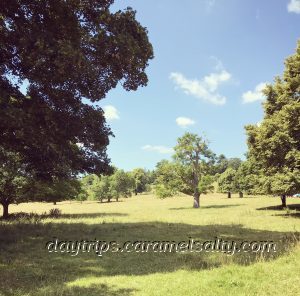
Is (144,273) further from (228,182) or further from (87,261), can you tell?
(228,182)

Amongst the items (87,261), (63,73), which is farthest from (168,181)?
(63,73)

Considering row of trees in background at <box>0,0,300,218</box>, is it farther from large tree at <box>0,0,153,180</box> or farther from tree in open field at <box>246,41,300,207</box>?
tree in open field at <box>246,41,300,207</box>

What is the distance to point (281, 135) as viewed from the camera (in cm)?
3005

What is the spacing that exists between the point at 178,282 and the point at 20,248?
9.50m

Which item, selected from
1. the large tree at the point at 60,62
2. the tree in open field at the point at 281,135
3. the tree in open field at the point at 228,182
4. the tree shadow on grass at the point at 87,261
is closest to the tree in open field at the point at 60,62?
the large tree at the point at 60,62

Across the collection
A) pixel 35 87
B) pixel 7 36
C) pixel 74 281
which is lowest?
pixel 74 281

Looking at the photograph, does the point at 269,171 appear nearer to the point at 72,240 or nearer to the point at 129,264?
the point at 72,240

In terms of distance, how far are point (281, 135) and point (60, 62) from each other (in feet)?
73.6

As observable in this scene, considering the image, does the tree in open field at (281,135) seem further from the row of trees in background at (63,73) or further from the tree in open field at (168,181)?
the tree in open field at (168,181)

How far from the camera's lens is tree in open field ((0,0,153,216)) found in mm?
13547

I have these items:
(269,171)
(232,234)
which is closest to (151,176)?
(269,171)

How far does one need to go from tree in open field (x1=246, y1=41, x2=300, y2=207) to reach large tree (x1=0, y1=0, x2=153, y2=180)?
18.7 metres

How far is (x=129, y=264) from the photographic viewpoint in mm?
13586

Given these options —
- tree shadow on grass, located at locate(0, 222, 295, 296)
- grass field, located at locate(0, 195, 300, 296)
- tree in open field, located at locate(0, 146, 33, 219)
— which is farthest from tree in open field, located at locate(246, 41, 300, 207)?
tree in open field, located at locate(0, 146, 33, 219)
